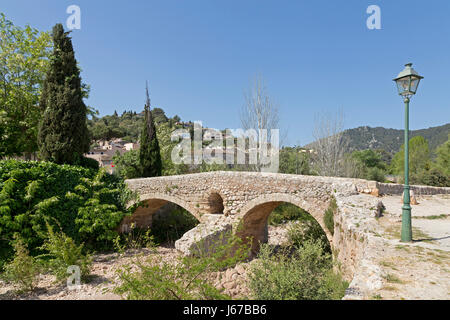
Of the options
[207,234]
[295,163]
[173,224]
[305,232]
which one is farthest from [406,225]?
[295,163]

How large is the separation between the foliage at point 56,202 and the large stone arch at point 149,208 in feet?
5.09

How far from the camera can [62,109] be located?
12.1 metres

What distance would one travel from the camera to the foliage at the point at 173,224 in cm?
1591

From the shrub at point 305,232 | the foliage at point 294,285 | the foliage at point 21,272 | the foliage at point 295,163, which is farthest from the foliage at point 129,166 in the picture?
the foliage at point 294,285

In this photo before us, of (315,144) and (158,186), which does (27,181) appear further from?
(315,144)

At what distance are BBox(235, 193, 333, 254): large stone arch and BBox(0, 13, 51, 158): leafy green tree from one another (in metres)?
13.2

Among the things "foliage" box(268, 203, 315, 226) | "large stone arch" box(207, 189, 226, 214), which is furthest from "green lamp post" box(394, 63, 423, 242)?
"foliage" box(268, 203, 315, 226)

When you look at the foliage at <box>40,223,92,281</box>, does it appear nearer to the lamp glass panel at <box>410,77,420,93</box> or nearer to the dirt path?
the dirt path

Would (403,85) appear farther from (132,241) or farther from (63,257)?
(63,257)

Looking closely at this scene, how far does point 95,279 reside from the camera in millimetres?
8180

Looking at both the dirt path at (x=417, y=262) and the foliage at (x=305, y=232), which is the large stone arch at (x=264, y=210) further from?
the dirt path at (x=417, y=262)

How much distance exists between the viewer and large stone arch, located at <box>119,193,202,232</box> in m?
12.0
